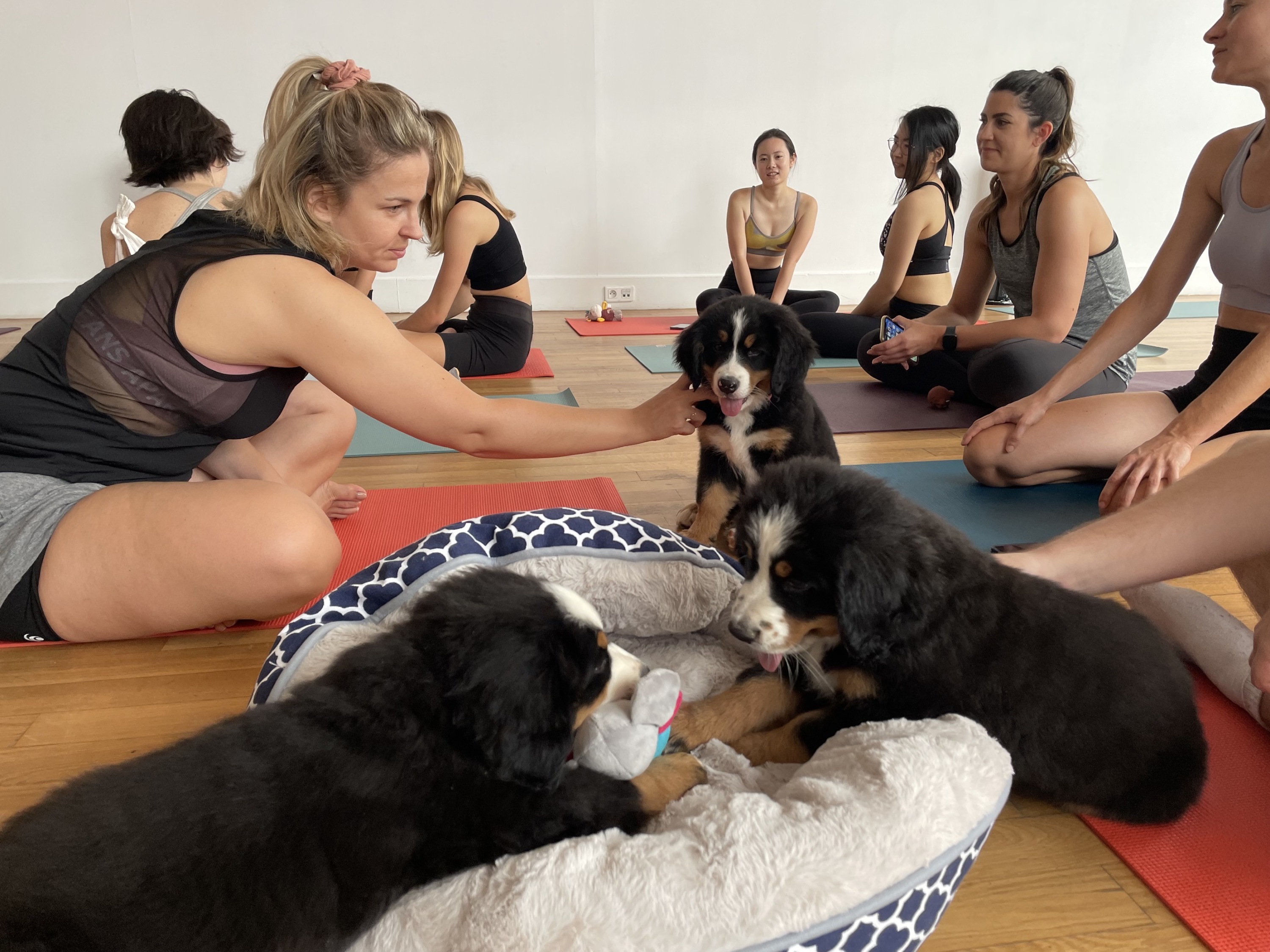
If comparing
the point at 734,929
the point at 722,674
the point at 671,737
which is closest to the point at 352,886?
the point at 734,929

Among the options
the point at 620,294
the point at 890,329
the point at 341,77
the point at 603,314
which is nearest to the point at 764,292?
the point at 603,314

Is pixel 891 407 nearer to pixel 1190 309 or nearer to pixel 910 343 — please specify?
pixel 910 343

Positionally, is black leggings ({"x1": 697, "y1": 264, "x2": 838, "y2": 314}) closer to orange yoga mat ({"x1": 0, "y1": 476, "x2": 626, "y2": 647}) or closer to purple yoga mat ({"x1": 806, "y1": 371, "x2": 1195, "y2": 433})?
purple yoga mat ({"x1": 806, "y1": 371, "x2": 1195, "y2": 433})

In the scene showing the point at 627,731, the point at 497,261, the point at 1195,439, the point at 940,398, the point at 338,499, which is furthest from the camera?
the point at 497,261

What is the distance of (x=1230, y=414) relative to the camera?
6.56ft

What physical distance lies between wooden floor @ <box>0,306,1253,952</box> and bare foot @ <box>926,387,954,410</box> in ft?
5.55

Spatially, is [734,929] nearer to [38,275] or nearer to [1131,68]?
[38,275]

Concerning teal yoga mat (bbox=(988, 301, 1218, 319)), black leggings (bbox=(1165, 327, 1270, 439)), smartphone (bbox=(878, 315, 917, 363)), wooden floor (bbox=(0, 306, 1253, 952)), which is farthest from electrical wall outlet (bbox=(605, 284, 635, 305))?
black leggings (bbox=(1165, 327, 1270, 439))

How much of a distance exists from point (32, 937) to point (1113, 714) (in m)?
1.42

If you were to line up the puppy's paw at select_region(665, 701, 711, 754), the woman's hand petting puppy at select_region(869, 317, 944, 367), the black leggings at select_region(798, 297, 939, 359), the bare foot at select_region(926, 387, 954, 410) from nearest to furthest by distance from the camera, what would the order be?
the puppy's paw at select_region(665, 701, 711, 754) < the woman's hand petting puppy at select_region(869, 317, 944, 367) < the bare foot at select_region(926, 387, 954, 410) < the black leggings at select_region(798, 297, 939, 359)

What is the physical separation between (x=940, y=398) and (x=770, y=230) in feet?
9.74

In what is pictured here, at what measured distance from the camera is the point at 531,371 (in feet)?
16.1

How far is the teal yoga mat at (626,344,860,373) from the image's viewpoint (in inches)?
193

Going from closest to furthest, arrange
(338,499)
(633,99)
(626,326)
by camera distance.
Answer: (338,499), (626,326), (633,99)
